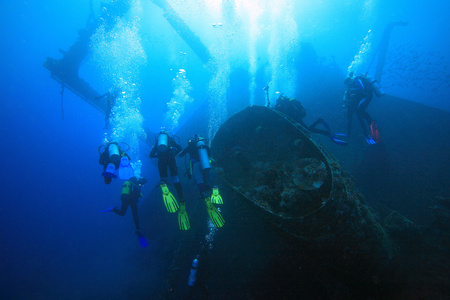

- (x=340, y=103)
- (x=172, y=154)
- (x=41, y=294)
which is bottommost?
(x=41, y=294)

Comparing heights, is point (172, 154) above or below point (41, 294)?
above

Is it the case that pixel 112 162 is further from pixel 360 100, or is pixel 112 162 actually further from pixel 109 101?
pixel 360 100

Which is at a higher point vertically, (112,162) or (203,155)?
(112,162)

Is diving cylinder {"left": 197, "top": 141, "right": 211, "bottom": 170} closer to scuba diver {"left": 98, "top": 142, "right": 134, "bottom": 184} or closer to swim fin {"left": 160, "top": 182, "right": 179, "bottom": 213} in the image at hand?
swim fin {"left": 160, "top": 182, "right": 179, "bottom": 213}

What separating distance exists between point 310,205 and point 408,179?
385cm

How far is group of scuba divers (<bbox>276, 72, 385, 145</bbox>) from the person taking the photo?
5941 millimetres

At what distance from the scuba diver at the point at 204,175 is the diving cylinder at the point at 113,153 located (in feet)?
5.16

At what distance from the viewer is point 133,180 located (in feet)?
21.5

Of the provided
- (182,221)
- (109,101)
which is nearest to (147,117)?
(109,101)

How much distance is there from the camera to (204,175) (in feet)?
15.4

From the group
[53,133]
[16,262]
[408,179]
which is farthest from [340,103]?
[53,133]

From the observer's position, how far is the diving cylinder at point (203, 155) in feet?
15.1

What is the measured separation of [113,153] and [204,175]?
232 centimetres

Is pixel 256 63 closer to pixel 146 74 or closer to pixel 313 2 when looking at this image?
pixel 313 2
